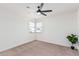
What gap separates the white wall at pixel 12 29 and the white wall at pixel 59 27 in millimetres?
1426

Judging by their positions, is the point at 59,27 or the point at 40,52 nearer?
the point at 40,52

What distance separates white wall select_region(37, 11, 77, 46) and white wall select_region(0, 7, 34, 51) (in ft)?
4.68

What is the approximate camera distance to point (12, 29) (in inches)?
177

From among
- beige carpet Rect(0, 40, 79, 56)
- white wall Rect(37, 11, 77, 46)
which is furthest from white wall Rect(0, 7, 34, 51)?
white wall Rect(37, 11, 77, 46)

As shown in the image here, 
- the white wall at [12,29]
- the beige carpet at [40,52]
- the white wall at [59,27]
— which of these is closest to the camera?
the beige carpet at [40,52]

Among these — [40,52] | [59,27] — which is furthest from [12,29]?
[59,27]

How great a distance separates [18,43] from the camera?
195 inches

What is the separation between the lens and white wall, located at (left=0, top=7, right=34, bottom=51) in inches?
157

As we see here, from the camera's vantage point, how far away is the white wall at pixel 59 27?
15.0 ft

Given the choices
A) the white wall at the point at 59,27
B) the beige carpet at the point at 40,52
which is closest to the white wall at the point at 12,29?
the beige carpet at the point at 40,52

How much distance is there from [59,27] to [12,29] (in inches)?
110

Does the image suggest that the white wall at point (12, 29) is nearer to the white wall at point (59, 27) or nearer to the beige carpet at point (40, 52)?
the beige carpet at point (40, 52)

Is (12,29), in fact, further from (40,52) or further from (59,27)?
(59,27)

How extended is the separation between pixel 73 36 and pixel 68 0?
11.7 feet
